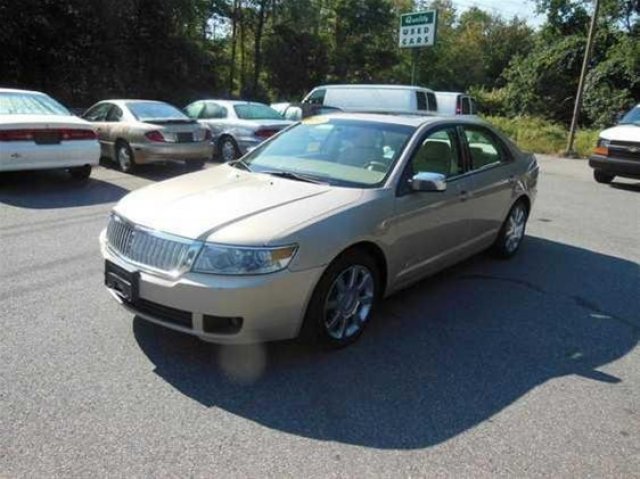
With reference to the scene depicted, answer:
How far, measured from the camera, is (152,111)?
35.4 ft

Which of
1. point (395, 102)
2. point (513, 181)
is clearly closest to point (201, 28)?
point (395, 102)

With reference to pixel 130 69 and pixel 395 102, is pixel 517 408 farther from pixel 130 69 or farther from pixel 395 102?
pixel 130 69

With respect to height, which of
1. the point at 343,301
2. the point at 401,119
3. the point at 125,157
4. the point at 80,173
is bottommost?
the point at 80,173

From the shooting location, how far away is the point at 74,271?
16.8ft

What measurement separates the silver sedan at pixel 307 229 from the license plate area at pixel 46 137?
15.5 feet

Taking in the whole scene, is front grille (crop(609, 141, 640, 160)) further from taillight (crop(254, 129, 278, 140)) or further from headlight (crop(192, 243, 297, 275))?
headlight (crop(192, 243, 297, 275))

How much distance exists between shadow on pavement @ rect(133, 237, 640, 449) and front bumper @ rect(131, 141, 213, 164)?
639 cm

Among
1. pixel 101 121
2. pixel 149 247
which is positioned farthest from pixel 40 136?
pixel 149 247

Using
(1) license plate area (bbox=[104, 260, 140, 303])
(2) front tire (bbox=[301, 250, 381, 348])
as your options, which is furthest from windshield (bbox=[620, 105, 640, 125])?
(1) license plate area (bbox=[104, 260, 140, 303])

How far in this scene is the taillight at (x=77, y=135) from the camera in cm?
852

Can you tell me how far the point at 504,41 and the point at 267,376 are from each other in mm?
59836

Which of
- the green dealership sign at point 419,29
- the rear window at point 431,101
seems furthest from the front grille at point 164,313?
the green dealership sign at point 419,29

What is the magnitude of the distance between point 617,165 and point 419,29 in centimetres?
1209

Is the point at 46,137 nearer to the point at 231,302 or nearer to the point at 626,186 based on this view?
the point at 231,302
